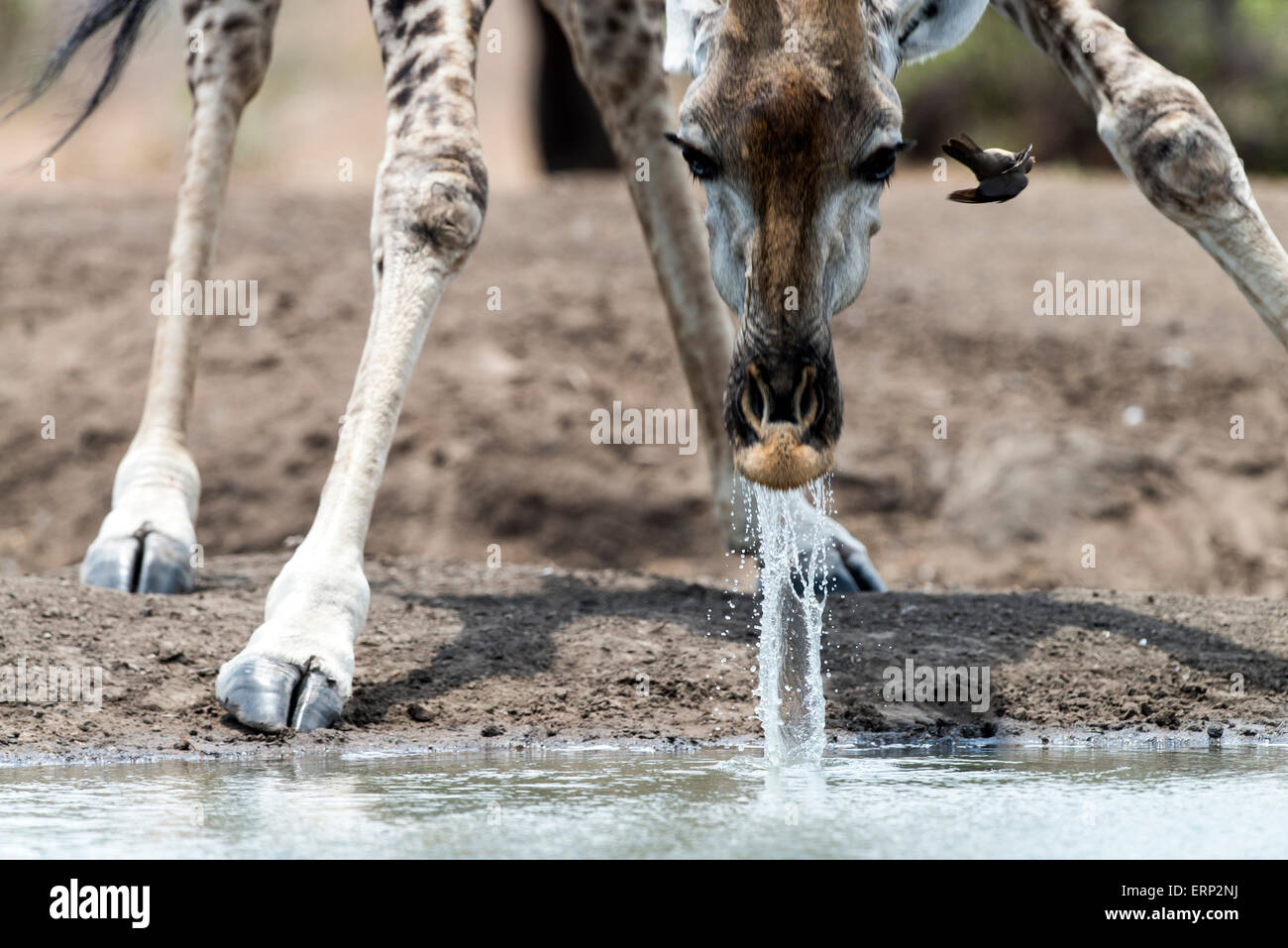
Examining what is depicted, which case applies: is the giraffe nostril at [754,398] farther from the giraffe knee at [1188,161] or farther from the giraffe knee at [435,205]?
the giraffe knee at [1188,161]

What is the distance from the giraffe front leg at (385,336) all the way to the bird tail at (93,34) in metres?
2.29

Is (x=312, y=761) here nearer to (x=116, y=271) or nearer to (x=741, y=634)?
(x=741, y=634)

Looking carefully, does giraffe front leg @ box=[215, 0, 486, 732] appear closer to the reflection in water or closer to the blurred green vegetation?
the reflection in water

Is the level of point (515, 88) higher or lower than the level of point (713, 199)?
higher

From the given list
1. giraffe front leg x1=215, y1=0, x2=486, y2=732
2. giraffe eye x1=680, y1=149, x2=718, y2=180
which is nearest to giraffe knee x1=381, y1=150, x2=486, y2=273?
giraffe front leg x1=215, y1=0, x2=486, y2=732

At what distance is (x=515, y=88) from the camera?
32.7m

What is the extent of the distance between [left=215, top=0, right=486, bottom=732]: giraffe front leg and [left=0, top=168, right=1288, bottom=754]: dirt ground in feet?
1.57

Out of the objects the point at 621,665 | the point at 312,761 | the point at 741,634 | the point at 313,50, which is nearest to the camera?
the point at 312,761

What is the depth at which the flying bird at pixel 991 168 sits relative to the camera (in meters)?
4.00

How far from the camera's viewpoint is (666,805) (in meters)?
3.31

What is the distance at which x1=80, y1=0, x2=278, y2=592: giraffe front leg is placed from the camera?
5691mm

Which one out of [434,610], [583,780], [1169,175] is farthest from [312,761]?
[1169,175]

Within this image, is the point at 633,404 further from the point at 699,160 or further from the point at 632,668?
the point at 699,160

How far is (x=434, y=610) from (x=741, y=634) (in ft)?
3.44
